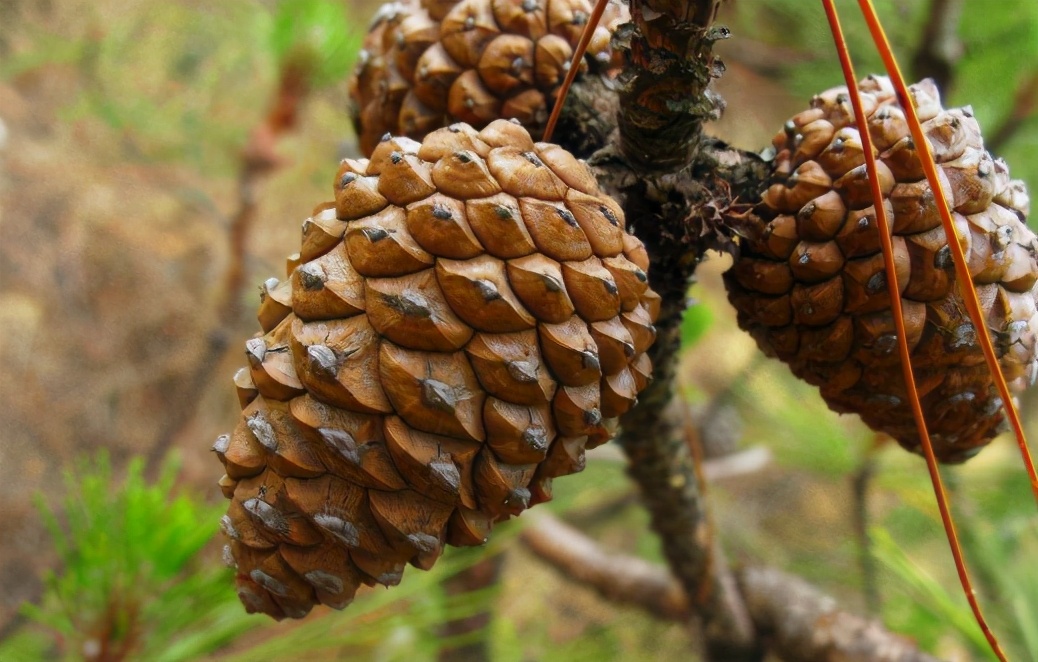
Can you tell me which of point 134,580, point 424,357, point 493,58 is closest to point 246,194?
point 134,580

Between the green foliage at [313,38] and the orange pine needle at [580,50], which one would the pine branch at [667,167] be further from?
the green foliage at [313,38]

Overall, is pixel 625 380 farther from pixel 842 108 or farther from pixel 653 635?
pixel 653 635

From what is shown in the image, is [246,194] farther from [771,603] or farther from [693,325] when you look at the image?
[771,603]

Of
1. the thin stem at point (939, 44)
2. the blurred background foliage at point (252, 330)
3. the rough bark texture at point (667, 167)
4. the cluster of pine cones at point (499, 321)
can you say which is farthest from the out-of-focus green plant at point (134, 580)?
the thin stem at point (939, 44)

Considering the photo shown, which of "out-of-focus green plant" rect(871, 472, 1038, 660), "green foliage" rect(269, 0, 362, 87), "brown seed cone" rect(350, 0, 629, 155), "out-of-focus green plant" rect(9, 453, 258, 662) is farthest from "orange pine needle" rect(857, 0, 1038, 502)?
"green foliage" rect(269, 0, 362, 87)

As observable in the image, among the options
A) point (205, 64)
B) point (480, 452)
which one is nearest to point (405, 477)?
point (480, 452)

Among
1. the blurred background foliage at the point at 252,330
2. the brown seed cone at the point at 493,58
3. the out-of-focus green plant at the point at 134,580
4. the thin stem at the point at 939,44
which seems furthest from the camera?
the blurred background foliage at the point at 252,330

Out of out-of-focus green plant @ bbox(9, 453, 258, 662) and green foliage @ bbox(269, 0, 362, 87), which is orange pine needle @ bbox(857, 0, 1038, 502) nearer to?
out-of-focus green plant @ bbox(9, 453, 258, 662)
